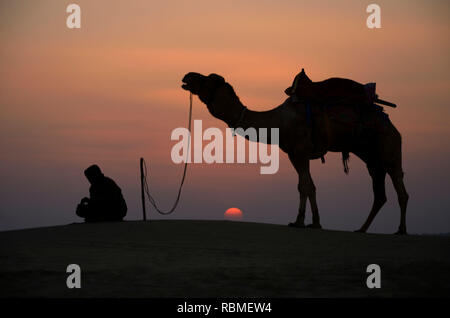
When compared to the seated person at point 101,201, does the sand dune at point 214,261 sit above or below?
below

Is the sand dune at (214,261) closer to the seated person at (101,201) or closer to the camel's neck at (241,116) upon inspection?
the seated person at (101,201)

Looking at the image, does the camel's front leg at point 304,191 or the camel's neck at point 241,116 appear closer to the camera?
the camel's front leg at point 304,191

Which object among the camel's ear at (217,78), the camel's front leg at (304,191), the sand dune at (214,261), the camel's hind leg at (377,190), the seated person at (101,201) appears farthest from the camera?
the camel's hind leg at (377,190)

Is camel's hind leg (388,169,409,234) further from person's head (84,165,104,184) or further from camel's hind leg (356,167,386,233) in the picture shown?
person's head (84,165,104,184)

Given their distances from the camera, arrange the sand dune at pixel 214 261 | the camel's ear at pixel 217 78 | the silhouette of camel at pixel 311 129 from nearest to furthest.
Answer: the sand dune at pixel 214 261
the silhouette of camel at pixel 311 129
the camel's ear at pixel 217 78

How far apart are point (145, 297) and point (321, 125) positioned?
7.65 meters

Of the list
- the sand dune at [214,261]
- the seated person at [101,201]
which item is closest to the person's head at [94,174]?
the seated person at [101,201]

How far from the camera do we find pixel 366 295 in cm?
971

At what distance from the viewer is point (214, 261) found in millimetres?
11594

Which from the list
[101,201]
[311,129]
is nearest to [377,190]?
[311,129]

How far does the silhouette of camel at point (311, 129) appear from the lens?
Result: 16.0 metres

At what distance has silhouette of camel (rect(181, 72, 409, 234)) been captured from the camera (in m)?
16.0

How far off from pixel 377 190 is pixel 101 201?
19.6 ft
